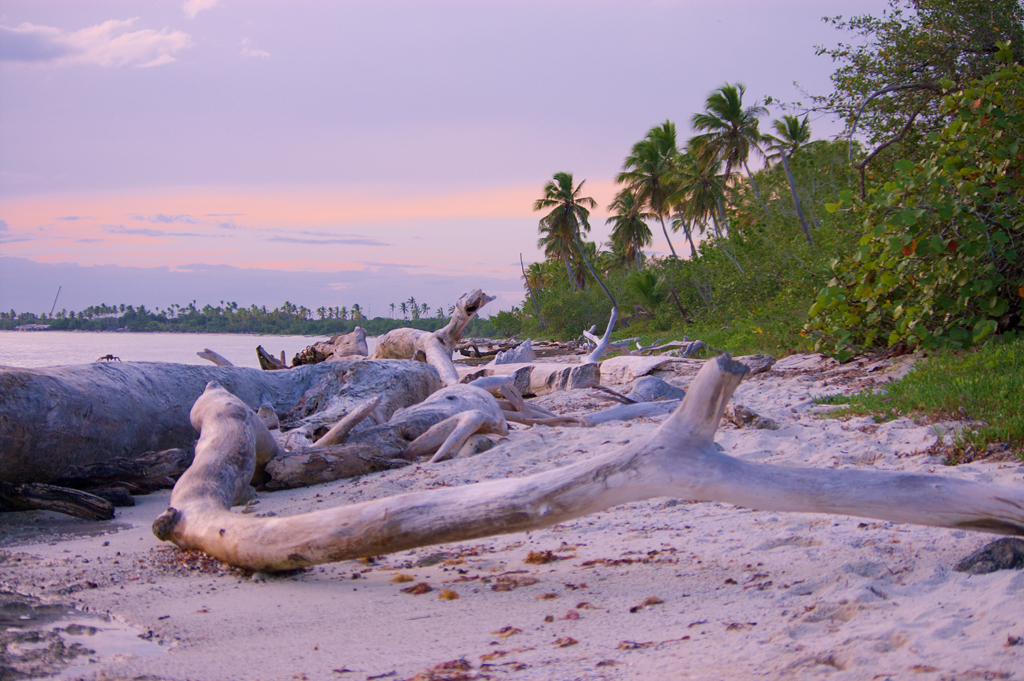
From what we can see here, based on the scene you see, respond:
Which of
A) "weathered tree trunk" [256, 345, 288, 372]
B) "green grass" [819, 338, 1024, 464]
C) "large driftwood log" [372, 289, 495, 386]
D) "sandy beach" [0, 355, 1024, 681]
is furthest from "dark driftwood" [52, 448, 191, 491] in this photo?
"weathered tree trunk" [256, 345, 288, 372]

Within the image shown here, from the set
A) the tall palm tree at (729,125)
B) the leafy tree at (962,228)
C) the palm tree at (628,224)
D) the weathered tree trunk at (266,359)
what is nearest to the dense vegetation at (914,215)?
the leafy tree at (962,228)

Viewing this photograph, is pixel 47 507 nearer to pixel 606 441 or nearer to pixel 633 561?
pixel 633 561

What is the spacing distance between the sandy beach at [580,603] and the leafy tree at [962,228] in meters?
3.03

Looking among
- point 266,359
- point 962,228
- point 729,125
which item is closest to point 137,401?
point 266,359

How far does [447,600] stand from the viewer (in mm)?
A: 2412

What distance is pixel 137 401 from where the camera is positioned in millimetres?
4988

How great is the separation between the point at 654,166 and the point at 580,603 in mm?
38664

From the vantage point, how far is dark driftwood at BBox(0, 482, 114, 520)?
3.60 meters

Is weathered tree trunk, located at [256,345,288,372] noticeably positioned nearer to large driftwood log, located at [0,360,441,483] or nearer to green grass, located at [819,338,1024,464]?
large driftwood log, located at [0,360,441,483]

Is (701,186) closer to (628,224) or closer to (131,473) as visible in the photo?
(628,224)

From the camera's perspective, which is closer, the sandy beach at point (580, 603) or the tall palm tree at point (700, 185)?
the sandy beach at point (580, 603)

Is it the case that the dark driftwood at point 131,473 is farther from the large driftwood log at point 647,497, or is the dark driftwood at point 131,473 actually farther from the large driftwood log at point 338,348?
the large driftwood log at point 338,348

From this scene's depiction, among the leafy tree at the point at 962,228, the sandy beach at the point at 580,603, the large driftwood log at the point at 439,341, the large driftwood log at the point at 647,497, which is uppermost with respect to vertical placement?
the leafy tree at the point at 962,228

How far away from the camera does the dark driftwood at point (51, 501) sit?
3.60 metres
